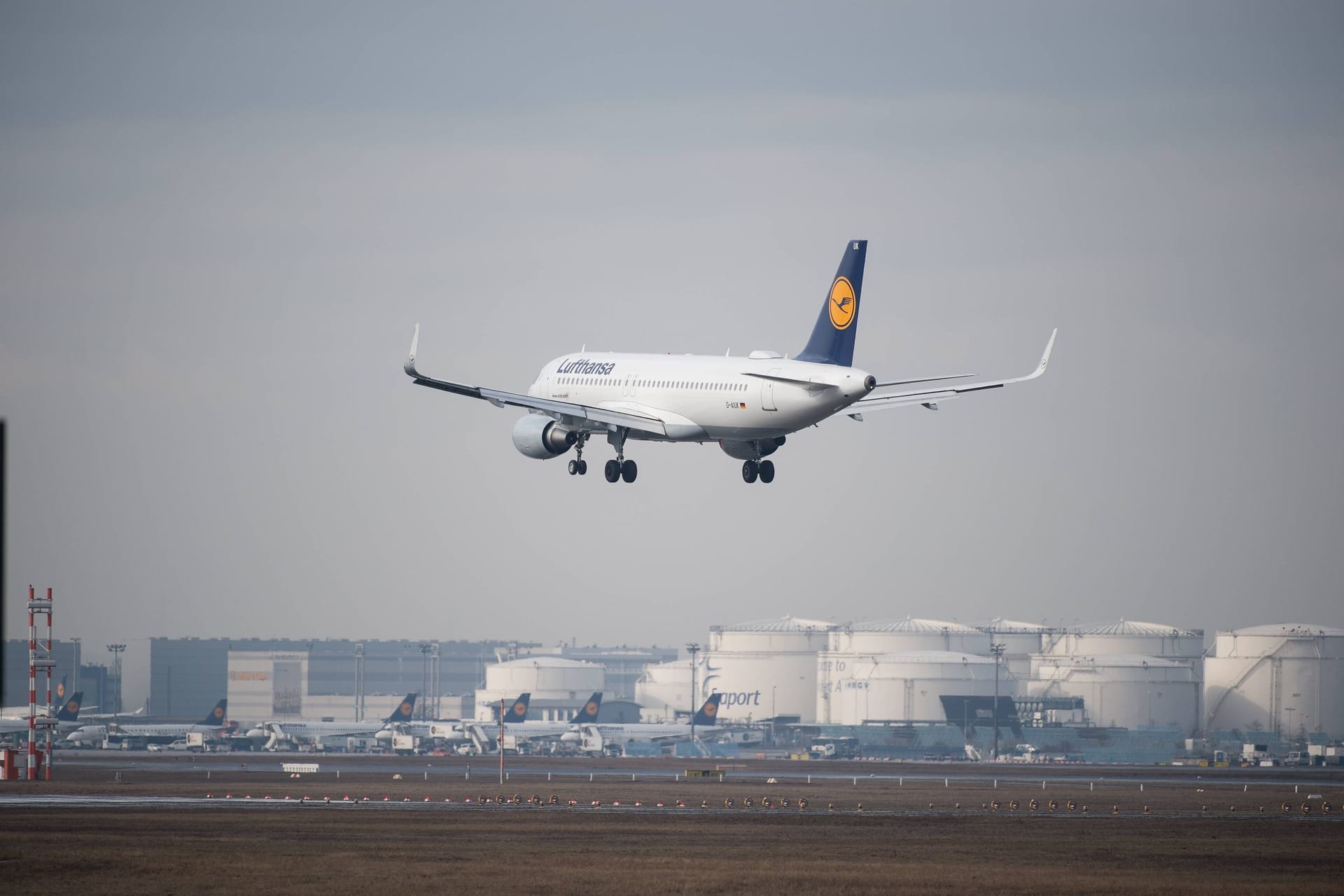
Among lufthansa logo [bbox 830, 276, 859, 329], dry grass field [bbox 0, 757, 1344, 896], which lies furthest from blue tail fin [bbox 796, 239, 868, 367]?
dry grass field [bbox 0, 757, 1344, 896]

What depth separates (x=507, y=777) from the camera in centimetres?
12006

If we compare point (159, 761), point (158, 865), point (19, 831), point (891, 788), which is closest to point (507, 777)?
point (891, 788)

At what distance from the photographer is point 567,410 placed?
7838cm

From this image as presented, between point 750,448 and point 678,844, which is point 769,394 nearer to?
point 750,448

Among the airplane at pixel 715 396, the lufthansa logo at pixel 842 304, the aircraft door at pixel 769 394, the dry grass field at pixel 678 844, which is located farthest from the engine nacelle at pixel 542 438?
the dry grass field at pixel 678 844

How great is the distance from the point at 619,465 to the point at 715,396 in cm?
786

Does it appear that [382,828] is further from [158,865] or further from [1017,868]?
[1017,868]

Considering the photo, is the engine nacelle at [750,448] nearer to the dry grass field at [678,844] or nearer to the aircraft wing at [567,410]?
the aircraft wing at [567,410]

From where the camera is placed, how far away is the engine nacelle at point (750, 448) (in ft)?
256

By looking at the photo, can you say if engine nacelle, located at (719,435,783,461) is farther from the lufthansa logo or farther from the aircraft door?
the lufthansa logo

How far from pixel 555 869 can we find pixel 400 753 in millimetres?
140747

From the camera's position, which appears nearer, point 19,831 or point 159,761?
point 19,831

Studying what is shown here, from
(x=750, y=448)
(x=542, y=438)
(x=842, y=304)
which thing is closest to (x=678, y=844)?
(x=750, y=448)

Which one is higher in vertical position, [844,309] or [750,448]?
[844,309]
